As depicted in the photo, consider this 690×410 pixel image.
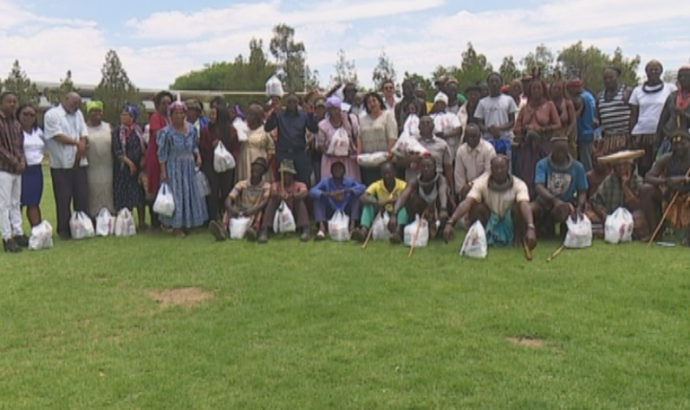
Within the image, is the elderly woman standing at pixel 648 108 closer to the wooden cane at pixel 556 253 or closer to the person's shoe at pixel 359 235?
the wooden cane at pixel 556 253

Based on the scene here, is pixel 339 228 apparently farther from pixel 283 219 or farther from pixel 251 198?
pixel 251 198

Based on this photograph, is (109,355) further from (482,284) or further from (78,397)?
(482,284)

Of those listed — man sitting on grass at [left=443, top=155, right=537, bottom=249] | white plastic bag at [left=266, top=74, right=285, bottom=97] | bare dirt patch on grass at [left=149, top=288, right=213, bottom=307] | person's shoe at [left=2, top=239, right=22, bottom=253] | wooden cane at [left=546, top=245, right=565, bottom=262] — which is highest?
white plastic bag at [left=266, top=74, right=285, bottom=97]

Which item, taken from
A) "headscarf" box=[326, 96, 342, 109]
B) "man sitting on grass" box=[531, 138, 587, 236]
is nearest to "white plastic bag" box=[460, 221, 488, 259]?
"man sitting on grass" box=[531, 138, 587, 236]

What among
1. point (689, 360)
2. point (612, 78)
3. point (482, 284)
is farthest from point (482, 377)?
point (612, 78)

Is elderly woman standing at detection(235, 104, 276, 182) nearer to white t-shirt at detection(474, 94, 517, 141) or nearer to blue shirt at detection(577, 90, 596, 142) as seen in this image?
white t-shirt at detection(474, 94, 517, 141)

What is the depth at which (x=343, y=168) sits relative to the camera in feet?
31.6

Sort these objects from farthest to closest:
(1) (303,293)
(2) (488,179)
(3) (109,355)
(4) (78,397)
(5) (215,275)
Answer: (2) (488,179)
(5) (215,275)
(1) (303,293)
(3) (109,355)
(4) (78,397)

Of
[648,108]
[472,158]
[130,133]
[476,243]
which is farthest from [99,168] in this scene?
→ [648,108]

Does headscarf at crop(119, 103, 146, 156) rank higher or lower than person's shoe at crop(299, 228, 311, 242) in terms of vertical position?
higher

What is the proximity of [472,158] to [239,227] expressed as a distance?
3.35 metres

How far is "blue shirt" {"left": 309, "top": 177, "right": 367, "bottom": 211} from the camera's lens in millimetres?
9438

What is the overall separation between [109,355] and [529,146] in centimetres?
618

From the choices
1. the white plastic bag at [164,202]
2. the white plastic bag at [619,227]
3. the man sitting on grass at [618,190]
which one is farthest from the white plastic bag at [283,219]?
the white plastic bag at [619,227]
